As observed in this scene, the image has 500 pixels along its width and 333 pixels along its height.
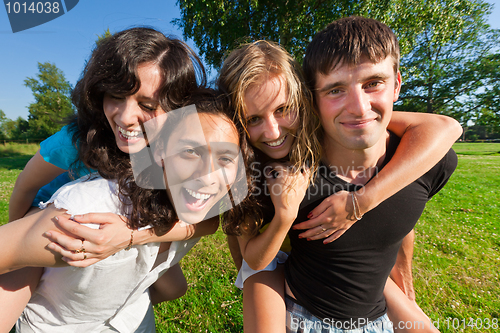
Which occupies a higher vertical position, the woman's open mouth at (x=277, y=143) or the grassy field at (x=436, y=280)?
the woman's open mouth at (x=277, y=143)

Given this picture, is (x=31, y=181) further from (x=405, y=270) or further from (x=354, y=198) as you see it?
(x=405, y=270)

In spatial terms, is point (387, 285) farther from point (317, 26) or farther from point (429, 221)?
point (317, 26)

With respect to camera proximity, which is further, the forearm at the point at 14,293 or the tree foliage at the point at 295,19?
the tree foliage at the point at 295,19

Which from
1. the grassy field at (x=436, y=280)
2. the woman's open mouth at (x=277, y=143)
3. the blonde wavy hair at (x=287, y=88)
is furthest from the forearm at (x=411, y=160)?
the grassy field at (x=436, y=280)

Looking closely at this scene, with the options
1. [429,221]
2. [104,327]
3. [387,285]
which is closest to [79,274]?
[104,327]

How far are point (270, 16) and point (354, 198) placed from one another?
42.5 feet

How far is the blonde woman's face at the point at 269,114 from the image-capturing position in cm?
183

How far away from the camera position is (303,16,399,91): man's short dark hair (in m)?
1.69

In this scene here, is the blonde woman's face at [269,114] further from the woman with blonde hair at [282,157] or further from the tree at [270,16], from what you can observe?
the tree at [270,16]

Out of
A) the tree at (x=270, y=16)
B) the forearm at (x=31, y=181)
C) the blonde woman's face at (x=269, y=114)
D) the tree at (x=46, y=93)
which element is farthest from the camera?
the tree at (x=46, y=93)

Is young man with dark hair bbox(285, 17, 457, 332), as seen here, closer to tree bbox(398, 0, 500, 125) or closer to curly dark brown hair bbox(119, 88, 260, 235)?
curly dark brown hair bbox(119, 88, 260, 235)

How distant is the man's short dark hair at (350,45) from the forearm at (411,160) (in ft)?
1.75

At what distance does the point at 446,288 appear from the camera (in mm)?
3371

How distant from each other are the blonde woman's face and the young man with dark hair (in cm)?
26
